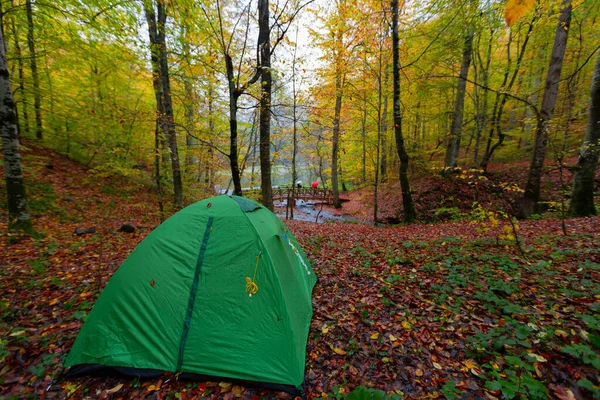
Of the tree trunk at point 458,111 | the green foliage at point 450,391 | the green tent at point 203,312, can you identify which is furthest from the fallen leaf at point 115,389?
the tree trunk at point 458,111

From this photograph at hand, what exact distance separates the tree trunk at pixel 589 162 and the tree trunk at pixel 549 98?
0.77m

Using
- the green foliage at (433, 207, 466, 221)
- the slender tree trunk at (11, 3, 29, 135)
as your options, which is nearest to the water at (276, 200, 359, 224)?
the green foliage at (433, 207, 466, 221)

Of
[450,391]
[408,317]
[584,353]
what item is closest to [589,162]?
[584,353]

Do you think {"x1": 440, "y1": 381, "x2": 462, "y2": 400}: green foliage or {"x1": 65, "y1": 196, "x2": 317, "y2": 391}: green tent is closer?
{"x1": 440, "y1": 381, "x2": 462, "y2": 400}: green foliage

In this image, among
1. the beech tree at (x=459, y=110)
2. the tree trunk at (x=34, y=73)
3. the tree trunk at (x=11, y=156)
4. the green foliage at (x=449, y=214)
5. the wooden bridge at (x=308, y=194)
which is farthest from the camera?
the wooden bridge at (x=308, y=194)

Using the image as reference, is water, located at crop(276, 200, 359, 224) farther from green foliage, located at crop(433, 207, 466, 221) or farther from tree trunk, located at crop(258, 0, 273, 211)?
tree trunk, located at crop(258, 0, 273, 211)

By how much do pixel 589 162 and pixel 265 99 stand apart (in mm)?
8598

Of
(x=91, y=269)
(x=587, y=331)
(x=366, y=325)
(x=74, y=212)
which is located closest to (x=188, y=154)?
(x=74, y=212)

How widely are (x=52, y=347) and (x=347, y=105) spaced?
17.3 meters

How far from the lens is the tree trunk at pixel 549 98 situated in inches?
256

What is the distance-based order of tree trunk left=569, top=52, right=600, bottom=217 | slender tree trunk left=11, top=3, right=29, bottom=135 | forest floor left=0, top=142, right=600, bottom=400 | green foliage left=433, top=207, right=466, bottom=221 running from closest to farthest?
1. forest floor left=0, top=142, right=600, bottom=400
2. tree trunk left=569, top=52, right=600, bottom=217
3. slender tree trunk left=11, top=3, right=29, bottom=135
4. green foliage left=433, top=207, right=466, bottom=221

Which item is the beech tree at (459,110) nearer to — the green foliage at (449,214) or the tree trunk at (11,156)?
the green foliage at (449,214)

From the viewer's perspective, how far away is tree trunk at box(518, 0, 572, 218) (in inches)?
256

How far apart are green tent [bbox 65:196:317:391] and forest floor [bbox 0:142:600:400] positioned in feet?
0.64
